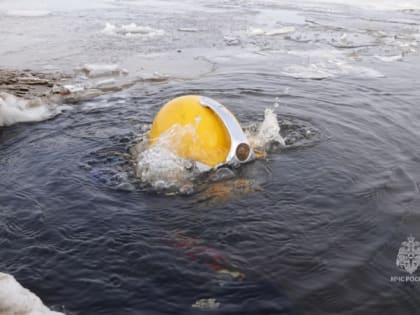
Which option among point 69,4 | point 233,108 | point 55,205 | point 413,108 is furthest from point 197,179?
point 69,4

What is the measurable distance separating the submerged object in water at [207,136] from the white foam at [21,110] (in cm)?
275

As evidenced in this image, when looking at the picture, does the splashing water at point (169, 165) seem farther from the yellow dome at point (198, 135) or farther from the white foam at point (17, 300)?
the white foam at point (17, 300)

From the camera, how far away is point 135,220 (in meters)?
3.74

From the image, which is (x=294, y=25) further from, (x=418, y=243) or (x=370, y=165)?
(x=418, y=243)

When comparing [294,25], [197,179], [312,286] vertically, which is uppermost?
[294,25]

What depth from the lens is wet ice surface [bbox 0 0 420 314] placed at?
116 inches

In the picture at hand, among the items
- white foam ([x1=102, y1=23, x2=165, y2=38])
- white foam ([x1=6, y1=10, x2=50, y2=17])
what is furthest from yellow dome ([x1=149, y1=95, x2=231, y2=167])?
white foam ([x1=6, y1=10, x2=50, y2=17])

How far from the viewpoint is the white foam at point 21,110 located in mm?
6086

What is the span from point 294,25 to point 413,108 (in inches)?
424

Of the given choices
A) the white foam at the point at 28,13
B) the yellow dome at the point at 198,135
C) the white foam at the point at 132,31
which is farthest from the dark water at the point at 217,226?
the white foam at the point at 28,13

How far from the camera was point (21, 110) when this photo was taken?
6.37 meters

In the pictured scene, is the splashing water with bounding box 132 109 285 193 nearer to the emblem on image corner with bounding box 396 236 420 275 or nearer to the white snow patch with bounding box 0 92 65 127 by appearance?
the emblem on image corner with bounding box 396 236 420 275

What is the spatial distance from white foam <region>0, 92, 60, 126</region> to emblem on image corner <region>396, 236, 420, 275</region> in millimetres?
5223

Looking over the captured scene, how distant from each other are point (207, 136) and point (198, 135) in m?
0.10
